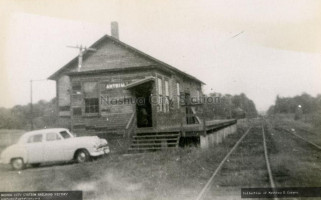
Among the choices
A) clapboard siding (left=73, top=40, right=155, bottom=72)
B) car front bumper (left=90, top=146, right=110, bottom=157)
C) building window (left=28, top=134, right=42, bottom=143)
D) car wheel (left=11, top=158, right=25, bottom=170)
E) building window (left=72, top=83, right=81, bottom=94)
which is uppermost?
clapboard siding (left=73, top=40, right=155, bottom=72)

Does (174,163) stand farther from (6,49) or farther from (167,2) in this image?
(6,49)

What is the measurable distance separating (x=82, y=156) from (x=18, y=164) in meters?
2.22

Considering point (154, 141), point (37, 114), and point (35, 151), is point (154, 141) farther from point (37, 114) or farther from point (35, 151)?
point (37, 114)

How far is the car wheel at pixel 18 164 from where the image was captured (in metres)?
11.3

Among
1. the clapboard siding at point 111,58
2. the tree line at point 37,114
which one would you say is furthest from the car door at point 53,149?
the clapboard siding at point 111,58

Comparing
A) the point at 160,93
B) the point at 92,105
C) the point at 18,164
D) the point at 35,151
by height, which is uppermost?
the point at 160,93

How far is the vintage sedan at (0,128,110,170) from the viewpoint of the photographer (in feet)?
37.3

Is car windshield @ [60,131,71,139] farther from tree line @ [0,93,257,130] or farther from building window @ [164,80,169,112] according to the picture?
building window @ [164,80,169,112]

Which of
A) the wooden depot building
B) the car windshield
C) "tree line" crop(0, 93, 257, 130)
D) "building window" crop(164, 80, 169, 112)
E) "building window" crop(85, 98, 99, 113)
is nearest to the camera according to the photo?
the car windshield

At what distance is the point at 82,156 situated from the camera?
11.7 m

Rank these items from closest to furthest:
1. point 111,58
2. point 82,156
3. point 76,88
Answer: point 82,156 < point 76,88 < point 111,58

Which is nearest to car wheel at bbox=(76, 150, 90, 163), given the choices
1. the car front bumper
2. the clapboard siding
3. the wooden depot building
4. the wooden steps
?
the car front bumper

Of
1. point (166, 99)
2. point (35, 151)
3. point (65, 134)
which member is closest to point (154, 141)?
point (65, 134)

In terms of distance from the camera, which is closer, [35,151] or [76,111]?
[35,151]
